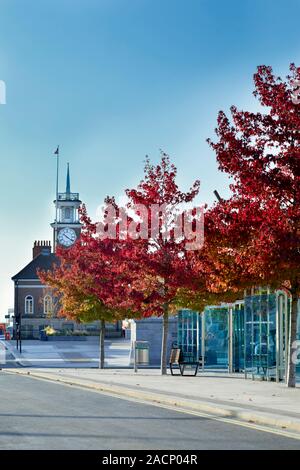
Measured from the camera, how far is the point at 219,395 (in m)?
21.8

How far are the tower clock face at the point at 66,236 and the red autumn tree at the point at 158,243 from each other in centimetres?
8673

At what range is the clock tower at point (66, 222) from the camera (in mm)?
119438

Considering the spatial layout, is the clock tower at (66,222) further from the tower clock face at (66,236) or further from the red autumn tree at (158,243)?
the red autumn tree at (158,243)

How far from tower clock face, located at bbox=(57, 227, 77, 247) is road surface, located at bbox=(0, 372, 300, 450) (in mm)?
97887

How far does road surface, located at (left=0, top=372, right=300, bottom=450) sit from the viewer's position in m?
13.1

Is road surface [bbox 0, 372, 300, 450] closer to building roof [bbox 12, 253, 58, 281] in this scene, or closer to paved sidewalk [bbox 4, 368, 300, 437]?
paved sidewalk [bbox 4, 368, 300, 437]

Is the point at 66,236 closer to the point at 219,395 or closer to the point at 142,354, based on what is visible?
the point at 142,354

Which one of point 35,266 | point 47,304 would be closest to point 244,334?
point 47,304

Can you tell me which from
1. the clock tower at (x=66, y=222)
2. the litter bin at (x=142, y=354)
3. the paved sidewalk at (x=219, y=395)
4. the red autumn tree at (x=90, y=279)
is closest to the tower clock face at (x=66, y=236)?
the clock tower at (x=66, y=222)

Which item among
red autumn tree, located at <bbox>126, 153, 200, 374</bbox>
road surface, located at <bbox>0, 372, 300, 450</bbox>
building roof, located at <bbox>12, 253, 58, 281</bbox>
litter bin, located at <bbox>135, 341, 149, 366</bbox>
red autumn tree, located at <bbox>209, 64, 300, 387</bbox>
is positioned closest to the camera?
road surface, located at <bbox>0, 372, 300, 450</bbox>

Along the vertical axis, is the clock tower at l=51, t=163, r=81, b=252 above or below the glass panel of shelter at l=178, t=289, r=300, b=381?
above

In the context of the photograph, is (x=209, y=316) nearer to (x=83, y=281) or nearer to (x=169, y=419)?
(x=83, y=281)

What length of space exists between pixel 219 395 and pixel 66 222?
99620 mm

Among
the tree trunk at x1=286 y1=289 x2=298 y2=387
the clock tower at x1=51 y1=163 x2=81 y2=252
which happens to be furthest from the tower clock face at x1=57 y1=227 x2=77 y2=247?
the tree trunk at x1=286 y1=289 x2=298 y2=387
